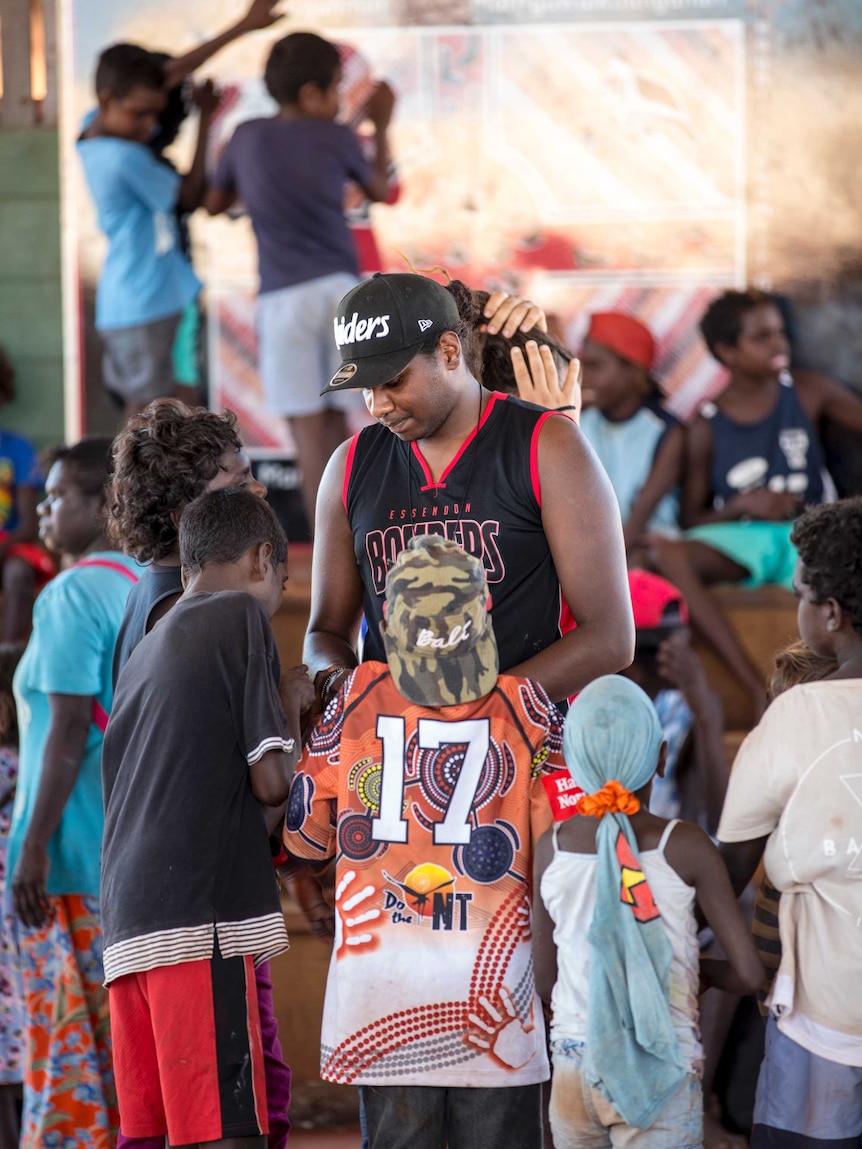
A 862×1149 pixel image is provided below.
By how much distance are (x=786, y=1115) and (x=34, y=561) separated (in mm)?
4548

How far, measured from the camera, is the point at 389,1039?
2281 mm

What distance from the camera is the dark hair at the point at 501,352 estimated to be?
118 inches

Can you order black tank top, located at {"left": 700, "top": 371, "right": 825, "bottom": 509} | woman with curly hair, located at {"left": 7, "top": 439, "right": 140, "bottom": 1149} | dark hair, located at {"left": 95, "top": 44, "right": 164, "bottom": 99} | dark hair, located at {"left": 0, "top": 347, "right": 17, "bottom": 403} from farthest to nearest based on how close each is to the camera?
1. dark hair, located at {"left": 0, "top": 347, "right": 17, "bottom": 403}
2. dark hair, located at {"left": 95, "top": 44, "right": 164, "bottom": 99}
3. black tank top, located at {"left": 700, "top": 371, "right": 825, "bottom": 509}
4. woman with curly hair, located at {"left": 7, "top": 439, "right": 140, "bottom": 1149}

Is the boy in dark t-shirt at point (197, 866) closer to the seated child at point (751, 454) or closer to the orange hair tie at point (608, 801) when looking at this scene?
the orange hair tie at point (608, 801)

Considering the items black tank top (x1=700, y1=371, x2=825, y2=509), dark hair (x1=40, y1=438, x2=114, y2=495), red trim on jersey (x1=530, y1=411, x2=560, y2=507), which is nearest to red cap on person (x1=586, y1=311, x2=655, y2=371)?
black tank top (x1=700, y1=371, x2=825, y2=509)

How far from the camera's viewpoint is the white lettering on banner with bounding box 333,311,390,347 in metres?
2.42

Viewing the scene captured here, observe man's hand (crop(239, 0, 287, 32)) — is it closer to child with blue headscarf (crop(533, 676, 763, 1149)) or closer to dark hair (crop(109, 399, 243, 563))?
dark hair (crop(109, 399, 243, 563))

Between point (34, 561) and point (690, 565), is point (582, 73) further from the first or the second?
point (34, 561)

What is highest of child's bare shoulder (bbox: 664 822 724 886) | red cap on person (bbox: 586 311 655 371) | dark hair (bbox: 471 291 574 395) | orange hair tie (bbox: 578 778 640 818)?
red cap on person (bbox: 586 311 655 371)

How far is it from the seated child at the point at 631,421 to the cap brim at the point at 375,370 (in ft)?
11.5

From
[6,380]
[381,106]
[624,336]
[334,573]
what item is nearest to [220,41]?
[381,106]

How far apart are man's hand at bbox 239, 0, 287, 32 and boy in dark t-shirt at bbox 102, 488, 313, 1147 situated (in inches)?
162

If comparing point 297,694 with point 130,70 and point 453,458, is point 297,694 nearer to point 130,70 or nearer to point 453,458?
point 453,458

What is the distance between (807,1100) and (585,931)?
0.53 meters
